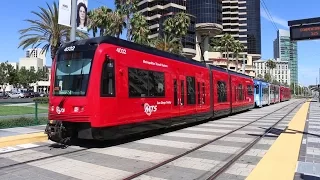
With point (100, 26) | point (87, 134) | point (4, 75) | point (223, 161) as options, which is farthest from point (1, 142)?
point (4, 75)

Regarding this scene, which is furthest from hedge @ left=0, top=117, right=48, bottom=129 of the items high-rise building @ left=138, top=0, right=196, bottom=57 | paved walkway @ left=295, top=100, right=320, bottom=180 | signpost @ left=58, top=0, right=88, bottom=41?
high-rise building @ left=138, top=0, right=196, bottom=57

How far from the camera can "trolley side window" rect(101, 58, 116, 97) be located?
1051 centimetres

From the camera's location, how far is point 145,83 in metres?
12.7

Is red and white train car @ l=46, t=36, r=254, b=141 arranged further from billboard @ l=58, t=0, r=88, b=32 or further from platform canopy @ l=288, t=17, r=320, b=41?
platform canopy @ l=288, t=17, r=320, b=41

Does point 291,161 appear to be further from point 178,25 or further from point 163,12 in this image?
point 163,12

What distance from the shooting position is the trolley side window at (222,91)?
22.4m

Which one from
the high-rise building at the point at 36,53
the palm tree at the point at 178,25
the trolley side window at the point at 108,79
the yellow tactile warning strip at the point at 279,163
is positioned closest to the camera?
the yellow tactile warning strip at the point at 279,163

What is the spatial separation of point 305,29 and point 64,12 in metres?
11.1

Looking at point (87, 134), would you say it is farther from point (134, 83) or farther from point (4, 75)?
point (4, 75)

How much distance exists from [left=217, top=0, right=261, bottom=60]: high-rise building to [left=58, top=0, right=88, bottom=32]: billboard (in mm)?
127548

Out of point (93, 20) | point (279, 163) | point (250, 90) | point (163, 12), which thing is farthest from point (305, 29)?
point (163, 12)

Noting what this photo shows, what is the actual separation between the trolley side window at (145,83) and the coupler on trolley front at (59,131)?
91.9 inches

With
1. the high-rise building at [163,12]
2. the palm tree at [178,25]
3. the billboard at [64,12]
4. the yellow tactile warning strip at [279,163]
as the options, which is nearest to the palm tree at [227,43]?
the high-rise building at [163,12]

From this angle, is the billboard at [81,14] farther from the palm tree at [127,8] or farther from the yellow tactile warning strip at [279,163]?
the palm tree at [127,8]
